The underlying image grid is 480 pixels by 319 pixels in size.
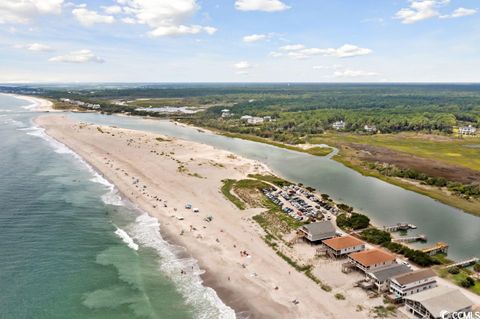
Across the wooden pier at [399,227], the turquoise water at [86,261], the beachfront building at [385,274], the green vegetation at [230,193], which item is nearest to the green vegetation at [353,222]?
the wooden pier at [399,227]

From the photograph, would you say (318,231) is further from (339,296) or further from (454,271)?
(454,271)

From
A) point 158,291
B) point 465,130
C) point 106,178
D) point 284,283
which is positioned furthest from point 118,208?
point 465,130

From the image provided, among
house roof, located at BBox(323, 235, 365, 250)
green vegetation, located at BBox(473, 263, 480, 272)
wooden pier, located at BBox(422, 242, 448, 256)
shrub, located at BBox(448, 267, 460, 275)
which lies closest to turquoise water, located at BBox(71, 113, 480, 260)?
wooden pier, located at BBox(422, 242, 448, 256)

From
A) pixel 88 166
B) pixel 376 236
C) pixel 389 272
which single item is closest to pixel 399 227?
pixel 376 236

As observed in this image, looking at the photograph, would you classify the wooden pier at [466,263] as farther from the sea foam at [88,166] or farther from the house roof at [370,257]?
the sea foam at [88,166]

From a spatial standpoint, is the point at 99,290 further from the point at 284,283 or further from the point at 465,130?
the point at 465,130

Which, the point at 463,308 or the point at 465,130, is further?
the point at 465,130

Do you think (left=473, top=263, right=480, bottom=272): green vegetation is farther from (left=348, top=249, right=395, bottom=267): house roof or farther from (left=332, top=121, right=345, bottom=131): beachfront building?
(left=332, top=121, right=345, bottom=131): beachfront building
